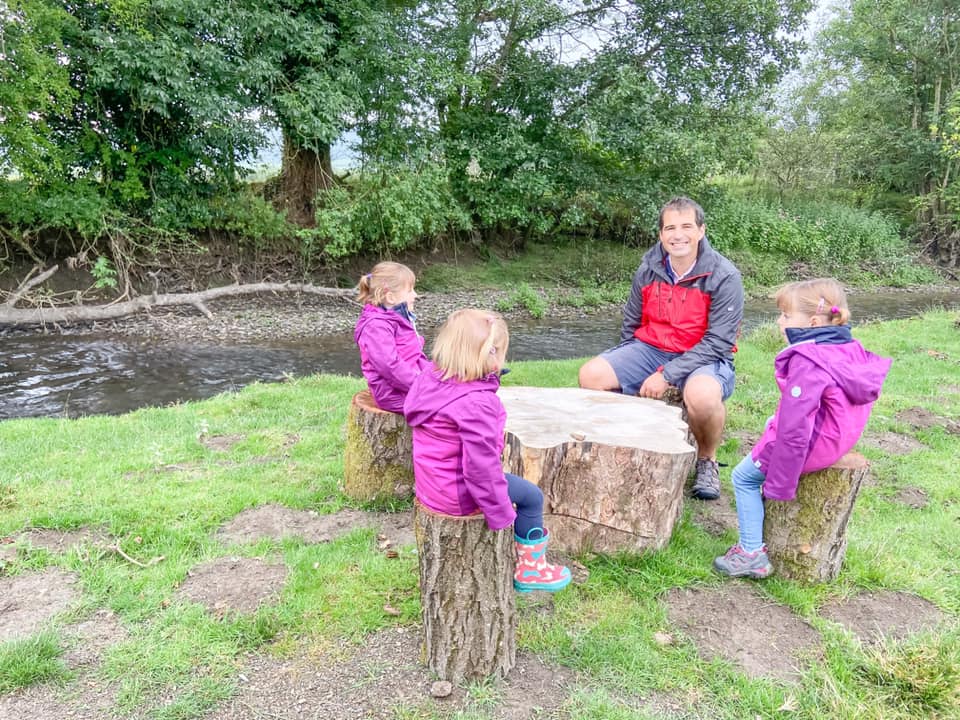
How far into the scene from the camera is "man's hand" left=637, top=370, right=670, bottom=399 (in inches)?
169

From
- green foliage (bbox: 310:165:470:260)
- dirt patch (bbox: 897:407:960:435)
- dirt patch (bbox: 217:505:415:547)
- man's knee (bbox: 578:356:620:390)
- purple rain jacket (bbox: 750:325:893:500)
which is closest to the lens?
purple rain jacket (bbox: 750:325:893:500)

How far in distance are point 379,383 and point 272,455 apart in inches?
66.1

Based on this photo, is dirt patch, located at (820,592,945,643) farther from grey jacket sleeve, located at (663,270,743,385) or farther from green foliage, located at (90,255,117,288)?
green foliage, located at (90,255,117,288)

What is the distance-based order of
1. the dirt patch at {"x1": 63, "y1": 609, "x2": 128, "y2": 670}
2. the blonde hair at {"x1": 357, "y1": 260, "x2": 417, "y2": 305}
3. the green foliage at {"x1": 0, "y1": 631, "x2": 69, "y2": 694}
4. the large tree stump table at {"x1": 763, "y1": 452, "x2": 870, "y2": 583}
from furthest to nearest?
the blonde hair at {"x1": 357, "y1": 260, "x2": 417, "y2": 305}, the large tree stump table at {"x1": 763, "y1": 452, "x2": 870, "y2": 583}, the dirt patch at {"x1": 63, "y1": 609, "x2": 128, "y2": 670}, the green foliage at {"x1": 0, "y1": 631, "x2": 69, "y2": 694}

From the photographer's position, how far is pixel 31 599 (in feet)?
10.0

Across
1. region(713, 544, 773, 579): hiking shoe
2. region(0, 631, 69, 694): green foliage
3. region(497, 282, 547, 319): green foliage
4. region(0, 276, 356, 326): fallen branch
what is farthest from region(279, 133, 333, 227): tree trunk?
region(713, 544, 773, 579): hiking shoe

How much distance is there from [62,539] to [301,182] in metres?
12.3

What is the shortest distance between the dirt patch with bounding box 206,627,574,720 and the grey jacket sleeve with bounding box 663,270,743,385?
2.27 m

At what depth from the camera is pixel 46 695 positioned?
96.8 inches

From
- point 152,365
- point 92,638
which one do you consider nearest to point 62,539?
point 92,638

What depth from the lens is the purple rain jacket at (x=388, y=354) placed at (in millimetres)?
3725

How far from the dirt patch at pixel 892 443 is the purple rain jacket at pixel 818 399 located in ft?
8.65

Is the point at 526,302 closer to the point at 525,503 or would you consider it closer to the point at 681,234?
the point at 681,234

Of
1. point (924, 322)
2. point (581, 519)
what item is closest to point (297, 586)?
point (581, 519)
